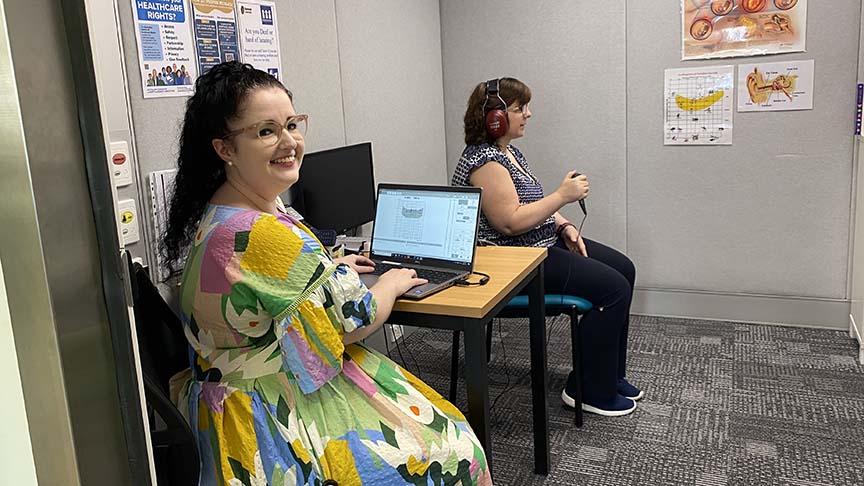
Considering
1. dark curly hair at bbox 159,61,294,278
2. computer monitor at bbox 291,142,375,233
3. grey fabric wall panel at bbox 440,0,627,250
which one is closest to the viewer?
dark curly hair at bbox 159,61,294,278

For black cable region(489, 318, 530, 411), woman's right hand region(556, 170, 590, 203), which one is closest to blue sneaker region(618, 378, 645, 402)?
black cable region(489, 318, 530, 411)

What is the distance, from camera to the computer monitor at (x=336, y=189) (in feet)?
8.16

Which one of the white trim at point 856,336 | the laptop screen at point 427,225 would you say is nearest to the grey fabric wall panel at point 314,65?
the laptop screen at point 427,225

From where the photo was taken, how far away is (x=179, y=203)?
1.75 m

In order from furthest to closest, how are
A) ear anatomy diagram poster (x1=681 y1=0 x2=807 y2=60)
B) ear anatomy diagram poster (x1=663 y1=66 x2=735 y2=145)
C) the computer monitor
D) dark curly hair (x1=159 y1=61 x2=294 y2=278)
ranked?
ear anatomy diagram poster (x1=663 y1=66 x2=735 y2=145) → ear anatomy diagram poster (x1=681 y1=0 x2=807 y2=60) → the computer monitor → dark curly hair (x1=159 y1=61 x2=294 y2=278)

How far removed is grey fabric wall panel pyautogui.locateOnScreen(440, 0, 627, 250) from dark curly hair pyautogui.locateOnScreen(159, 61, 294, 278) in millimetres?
2439

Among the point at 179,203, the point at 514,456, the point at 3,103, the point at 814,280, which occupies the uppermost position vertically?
the point at 3,103

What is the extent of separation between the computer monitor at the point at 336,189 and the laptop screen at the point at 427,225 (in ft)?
0.98

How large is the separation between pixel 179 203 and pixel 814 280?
3093 mm

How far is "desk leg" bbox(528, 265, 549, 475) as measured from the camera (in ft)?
7.78

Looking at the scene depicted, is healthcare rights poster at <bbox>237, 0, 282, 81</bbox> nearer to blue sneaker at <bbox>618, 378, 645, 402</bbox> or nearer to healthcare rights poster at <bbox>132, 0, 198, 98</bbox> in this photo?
healthcare rights poster at <bbox>132, 0, 198, 98</bbox>

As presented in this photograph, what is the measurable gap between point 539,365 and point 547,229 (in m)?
0.69

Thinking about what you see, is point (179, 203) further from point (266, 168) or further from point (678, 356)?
point (678, 356)

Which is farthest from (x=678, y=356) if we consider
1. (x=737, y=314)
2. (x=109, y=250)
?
(x=109, y=250)
